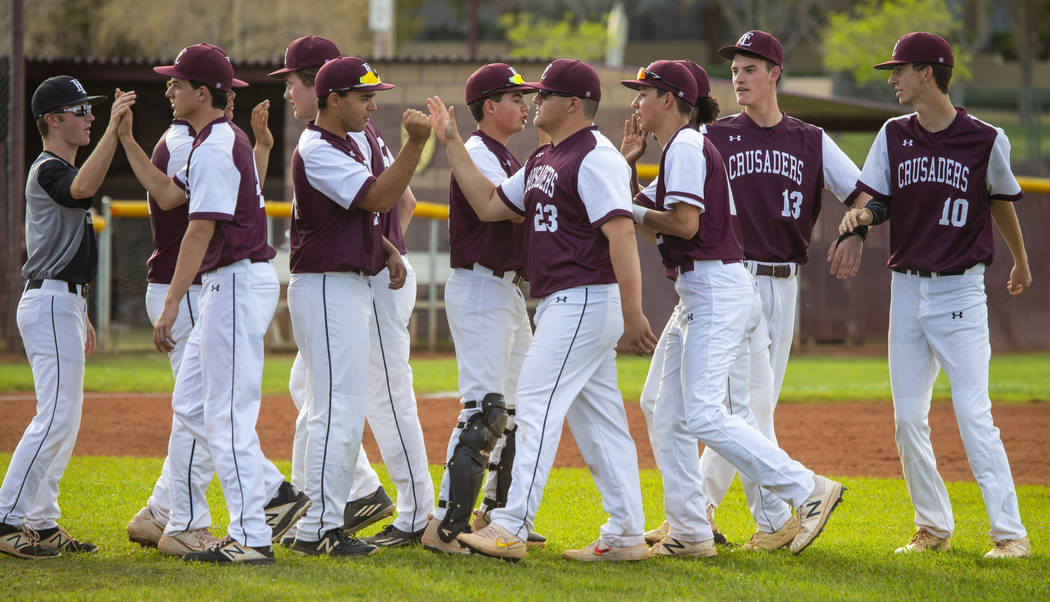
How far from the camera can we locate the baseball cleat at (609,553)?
15.5 feet

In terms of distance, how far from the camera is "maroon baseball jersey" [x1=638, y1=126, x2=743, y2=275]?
4645 millimetres

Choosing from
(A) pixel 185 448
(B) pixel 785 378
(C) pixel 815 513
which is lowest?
(B) pixel 785 378

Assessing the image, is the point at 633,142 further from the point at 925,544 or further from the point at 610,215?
the point at 925,544

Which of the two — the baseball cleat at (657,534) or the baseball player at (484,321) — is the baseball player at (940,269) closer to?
the baseball cleat at (657,534)

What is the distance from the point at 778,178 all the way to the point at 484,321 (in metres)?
1.54

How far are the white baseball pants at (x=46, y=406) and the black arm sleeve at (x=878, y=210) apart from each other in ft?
11.6

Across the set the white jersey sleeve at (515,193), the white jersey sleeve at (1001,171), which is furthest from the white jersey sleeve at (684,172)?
the white jersey sleeve at (1001,171)

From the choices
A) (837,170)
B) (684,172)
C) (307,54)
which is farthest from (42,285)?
(837,170)

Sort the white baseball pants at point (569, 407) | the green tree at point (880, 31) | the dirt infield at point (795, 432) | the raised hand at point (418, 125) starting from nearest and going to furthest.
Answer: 1. the raised hand at point (418, 125)
2. the white baseball pants at point (569, 407)
3. the dirt infield at point (795, 432)
4. the green tree at point (880, 31)

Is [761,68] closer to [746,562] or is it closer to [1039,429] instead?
[746,562]

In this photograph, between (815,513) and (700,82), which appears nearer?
(815,513)

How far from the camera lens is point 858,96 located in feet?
129

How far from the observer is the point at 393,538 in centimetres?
508

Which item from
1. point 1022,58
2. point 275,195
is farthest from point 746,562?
point 1022,58
